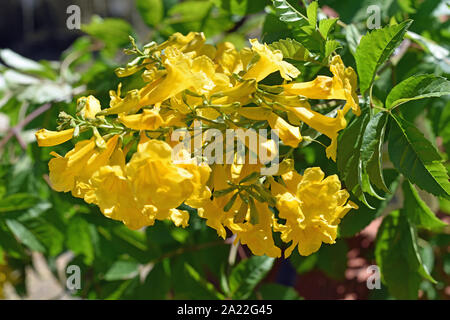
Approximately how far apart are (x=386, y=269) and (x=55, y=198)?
24.6 inches

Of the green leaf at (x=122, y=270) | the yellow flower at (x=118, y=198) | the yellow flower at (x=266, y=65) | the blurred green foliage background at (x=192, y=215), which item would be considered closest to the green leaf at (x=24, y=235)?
the blurred green foliage background at (x=192, y=215)

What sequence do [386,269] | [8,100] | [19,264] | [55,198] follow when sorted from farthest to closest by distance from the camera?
[19,264] → [8,100] → [55,198] → [386,269]

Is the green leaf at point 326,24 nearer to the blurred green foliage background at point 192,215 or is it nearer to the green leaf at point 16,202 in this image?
the blurred green foliage background at point 192,215

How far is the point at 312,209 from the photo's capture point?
18.7 inches

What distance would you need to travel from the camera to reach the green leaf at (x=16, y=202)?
0.83 metres

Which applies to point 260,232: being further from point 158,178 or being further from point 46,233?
point 46,233

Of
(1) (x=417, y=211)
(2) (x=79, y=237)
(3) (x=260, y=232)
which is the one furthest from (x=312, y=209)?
(2) (x=79, y=237)

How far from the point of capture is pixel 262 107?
0.47 metres

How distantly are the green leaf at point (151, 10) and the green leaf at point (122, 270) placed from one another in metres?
0.52

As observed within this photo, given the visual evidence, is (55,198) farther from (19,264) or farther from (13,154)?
(19,264)

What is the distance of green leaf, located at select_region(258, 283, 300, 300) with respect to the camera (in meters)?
0.84

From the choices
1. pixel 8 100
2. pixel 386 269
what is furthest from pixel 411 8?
pixel 8 100

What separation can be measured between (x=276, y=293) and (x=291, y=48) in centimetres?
50
